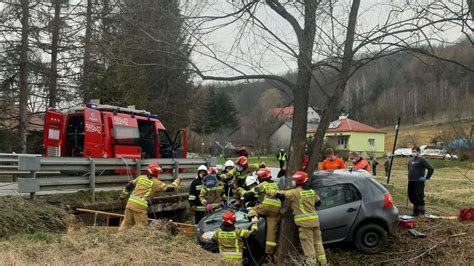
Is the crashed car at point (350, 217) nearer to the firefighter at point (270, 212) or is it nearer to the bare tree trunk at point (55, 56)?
the firefighter at point (270, 212)

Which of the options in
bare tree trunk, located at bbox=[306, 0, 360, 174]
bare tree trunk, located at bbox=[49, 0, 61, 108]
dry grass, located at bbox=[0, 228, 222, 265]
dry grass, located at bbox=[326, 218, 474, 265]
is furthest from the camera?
bare tree trunk, located at bbox=[49, 0, 61, 108]

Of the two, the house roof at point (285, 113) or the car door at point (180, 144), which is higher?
the house roof at point (285, 113)

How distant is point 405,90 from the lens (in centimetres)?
10438

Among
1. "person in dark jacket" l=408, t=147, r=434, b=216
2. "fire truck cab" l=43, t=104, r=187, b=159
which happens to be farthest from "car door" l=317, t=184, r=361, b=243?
"fire truck cab" l=43, t=104, r=187, b=159

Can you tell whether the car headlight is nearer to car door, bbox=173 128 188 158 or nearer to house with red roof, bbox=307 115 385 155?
car door, bbox=173 128 188 158

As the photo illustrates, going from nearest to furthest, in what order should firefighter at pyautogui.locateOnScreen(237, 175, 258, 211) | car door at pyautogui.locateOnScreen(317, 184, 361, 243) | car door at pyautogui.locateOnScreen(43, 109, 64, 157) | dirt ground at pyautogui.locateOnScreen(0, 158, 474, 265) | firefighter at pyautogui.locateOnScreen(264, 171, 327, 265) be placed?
1. dirt ground at pyautogui.locateOnScreen(0, 158, 474, 265)
2. firefighter at pyautogui.locateOnScreen(264, 171, 327, 265)
3. car door at pyautogui.locateOnScreen(317, 184, 361, 243)
4. firefighter at pyautogui.locateOnScreen(237, 175, 258, 211)
5. car door at pyautogui.locateOnScreen(43, 109, 64, 157)

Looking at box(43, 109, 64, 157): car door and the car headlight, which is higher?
box(43, 109, 64, 157): car door

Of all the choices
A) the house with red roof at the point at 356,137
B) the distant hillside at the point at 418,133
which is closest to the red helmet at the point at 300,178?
the house with red roof at the point at 356,137

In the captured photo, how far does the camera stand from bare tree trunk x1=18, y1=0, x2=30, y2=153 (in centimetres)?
1969

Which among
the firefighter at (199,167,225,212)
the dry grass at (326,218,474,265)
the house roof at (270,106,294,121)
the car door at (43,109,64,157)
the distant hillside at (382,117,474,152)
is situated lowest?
the dry grass at (326,218,474,265)

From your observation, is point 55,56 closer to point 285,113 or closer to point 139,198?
point 139,198

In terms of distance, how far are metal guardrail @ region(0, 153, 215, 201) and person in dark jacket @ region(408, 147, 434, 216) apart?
5.98 meters

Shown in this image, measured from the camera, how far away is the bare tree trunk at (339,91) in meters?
8.05

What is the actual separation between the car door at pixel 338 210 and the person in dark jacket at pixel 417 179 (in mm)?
3612
